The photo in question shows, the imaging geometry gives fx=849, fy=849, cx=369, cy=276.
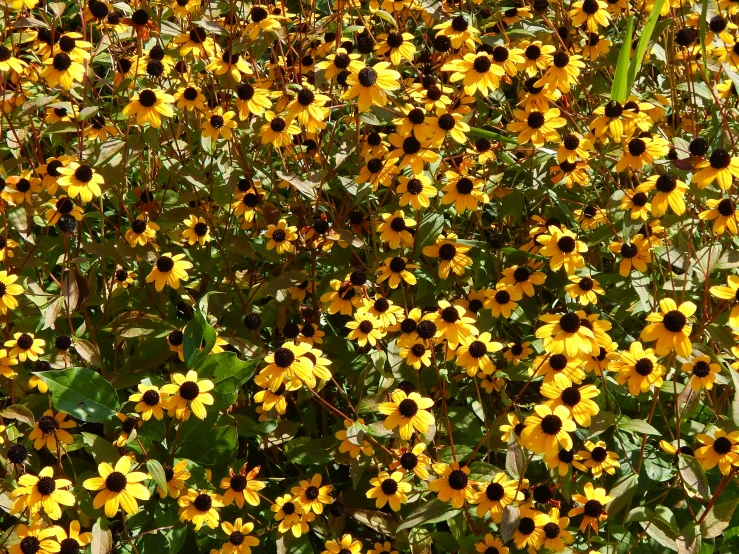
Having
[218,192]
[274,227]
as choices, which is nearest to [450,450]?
[274,227]

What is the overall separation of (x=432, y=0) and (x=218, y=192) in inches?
44.8

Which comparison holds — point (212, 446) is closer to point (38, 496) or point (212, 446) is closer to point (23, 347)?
point (38, 496)

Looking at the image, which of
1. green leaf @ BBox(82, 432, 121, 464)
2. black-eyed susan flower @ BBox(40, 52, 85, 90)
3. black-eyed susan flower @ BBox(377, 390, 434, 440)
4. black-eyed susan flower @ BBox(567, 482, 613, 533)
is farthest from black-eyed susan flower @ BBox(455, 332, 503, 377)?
black-eyed susan flower @ BBox(40, 52, 85, 90)

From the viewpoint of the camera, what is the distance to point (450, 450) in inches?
98.5

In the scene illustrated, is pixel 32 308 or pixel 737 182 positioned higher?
pixel 737 182

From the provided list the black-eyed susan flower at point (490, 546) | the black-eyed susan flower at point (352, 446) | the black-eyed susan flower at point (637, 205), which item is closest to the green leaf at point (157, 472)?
the black-eyed susan flower at point (352, 446)

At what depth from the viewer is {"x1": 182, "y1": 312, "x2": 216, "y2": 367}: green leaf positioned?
245 cm

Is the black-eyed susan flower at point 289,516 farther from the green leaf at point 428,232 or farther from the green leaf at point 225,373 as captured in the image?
the green leaf at point 428,232

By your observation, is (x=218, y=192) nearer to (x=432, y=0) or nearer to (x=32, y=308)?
(x=32, y=308)

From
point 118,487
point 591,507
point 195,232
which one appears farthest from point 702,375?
point 195,232

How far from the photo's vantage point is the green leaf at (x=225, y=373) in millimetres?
2424

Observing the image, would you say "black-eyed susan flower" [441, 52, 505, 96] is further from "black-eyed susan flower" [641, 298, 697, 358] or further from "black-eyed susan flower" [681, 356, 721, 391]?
"black-eyed susan flower" [681, 356, 721, 391]

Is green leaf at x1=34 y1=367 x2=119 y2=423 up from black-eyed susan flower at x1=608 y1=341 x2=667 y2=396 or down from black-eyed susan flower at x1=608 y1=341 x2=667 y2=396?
down

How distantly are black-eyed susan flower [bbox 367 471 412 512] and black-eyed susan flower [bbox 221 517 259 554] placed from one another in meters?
0.35
